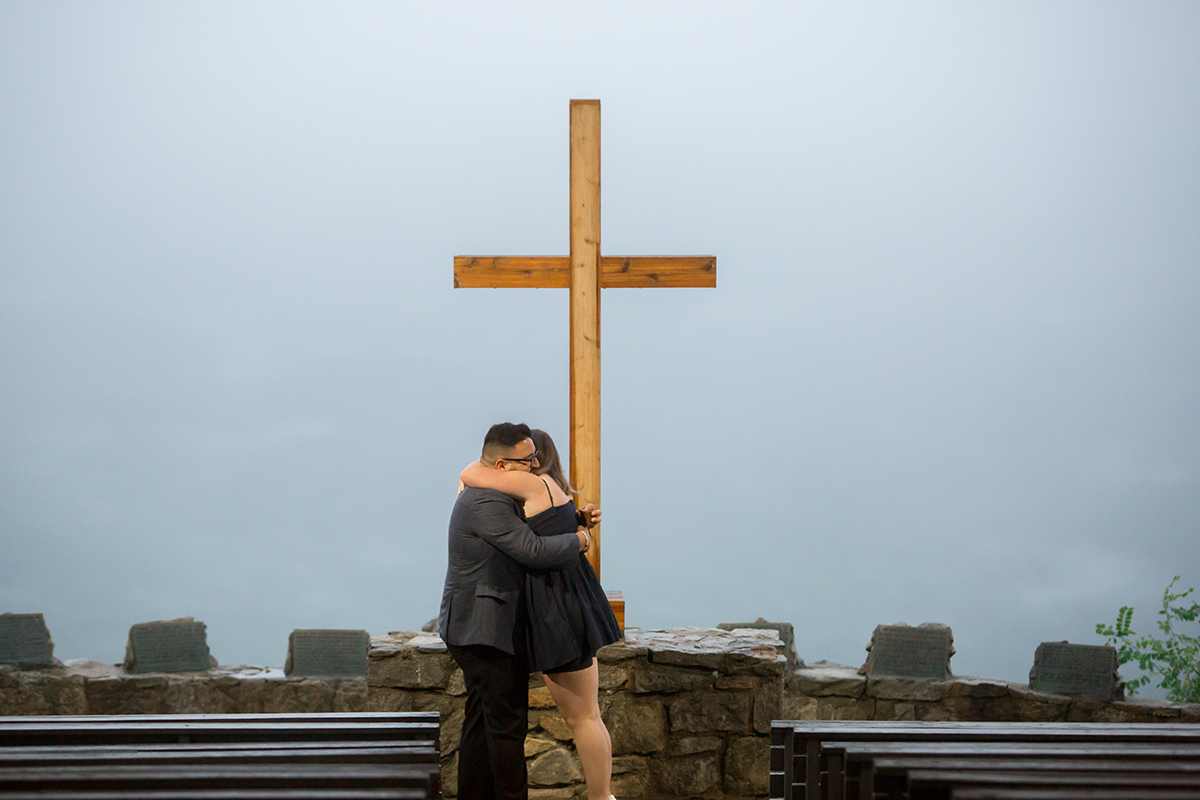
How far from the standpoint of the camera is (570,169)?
11.5ft

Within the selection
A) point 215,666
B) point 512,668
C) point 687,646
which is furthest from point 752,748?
point 215,666

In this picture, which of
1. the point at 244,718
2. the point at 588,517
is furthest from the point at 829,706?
the point at 244,718

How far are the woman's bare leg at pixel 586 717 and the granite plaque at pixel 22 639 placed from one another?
3.85 m

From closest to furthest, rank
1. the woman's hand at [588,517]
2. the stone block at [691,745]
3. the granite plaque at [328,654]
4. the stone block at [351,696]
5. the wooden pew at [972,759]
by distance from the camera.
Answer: the wooden pew at [972,759] < the woman's hand at [588,517] < the stone block at [691,745] < the stone block at [351,696] < the granite plaque at [328,654]

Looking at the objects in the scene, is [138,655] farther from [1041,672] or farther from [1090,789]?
[1090,789]

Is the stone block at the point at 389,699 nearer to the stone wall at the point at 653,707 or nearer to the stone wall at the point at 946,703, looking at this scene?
the stone wall at the point at 653,707

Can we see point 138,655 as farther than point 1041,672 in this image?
Yes

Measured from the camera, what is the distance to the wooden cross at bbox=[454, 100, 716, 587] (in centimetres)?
344

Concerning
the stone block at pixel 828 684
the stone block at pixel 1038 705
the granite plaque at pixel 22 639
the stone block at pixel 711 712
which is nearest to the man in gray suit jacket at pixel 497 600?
the stone block at pixel 711 712

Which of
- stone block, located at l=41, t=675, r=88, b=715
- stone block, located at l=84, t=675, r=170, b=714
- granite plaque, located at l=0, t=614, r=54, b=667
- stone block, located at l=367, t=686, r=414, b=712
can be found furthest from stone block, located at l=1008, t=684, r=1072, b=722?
granite plaque, located at l=0, t=614, r=54, b=667

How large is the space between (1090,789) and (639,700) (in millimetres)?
2335

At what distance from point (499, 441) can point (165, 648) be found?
11.7ft

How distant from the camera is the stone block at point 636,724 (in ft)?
11.3

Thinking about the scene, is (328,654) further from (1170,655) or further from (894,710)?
(1170,655)
